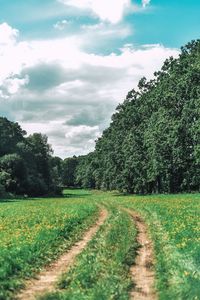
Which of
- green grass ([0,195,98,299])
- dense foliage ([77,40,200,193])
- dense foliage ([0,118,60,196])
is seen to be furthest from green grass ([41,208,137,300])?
dense foliage ([0,118,60,196])

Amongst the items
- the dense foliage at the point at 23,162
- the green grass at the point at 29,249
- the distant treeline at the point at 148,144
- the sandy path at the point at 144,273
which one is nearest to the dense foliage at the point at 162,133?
the distant treeline at the point at 148,144

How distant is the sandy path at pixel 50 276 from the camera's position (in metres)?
12.8

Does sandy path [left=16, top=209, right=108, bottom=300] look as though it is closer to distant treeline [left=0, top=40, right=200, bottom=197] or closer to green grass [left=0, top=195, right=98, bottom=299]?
green grass [left=0, top=195, right=98, bottom=299]

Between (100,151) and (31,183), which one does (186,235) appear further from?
(100,151)

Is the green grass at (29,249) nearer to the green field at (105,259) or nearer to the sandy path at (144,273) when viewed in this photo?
the green field at (105,259)

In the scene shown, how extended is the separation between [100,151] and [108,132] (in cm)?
714

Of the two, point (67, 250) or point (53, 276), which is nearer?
point (53, 276)

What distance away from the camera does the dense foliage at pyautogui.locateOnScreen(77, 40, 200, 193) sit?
2643 inches

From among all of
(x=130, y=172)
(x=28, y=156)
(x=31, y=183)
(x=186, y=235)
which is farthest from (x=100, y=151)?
(x=186, y=235)

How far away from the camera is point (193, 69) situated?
63.5 meters

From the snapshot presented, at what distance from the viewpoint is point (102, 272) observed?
15055 millimetres

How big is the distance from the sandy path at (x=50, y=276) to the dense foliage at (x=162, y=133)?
138ft

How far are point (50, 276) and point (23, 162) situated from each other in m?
86.4

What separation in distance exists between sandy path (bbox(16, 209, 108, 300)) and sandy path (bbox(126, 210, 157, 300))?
6.99 ft
